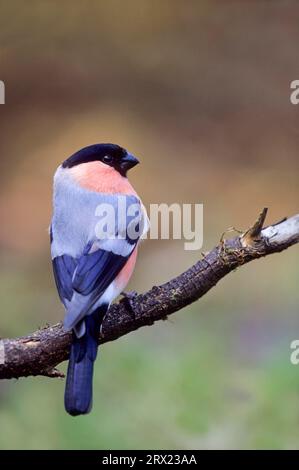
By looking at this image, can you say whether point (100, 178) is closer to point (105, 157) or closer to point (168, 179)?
point (105, 157)

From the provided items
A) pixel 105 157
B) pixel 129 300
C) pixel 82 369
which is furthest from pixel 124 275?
pixel 105 157

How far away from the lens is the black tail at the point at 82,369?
4.59 ft

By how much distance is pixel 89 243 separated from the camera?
1480 millimetres

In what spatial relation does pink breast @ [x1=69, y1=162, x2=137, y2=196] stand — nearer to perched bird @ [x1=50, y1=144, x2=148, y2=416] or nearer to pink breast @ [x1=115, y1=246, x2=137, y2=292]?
perched bird @ [x1=50, y1=144, x2=148, y2=416]

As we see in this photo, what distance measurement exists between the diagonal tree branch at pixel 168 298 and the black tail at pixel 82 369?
27 millimetres

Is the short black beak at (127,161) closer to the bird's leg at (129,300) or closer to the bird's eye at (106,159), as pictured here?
the bird's eye at (106,159)

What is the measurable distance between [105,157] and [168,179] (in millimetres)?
1752

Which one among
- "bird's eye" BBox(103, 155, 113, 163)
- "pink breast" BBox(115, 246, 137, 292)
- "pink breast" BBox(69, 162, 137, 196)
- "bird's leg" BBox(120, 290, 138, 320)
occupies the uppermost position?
"bird's eye" BBox(103, 155, 113, 163)

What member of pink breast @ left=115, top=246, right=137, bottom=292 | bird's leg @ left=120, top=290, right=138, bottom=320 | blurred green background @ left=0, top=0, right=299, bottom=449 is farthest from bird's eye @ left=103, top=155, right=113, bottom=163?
blurred green background @ left=0, top=0, right=299, bottom=449

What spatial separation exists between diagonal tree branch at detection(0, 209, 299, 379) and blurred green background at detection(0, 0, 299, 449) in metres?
0.74

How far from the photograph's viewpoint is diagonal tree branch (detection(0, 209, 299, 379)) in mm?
1378

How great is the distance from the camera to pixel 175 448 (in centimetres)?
211

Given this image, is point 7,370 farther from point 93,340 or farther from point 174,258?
point 174,258
